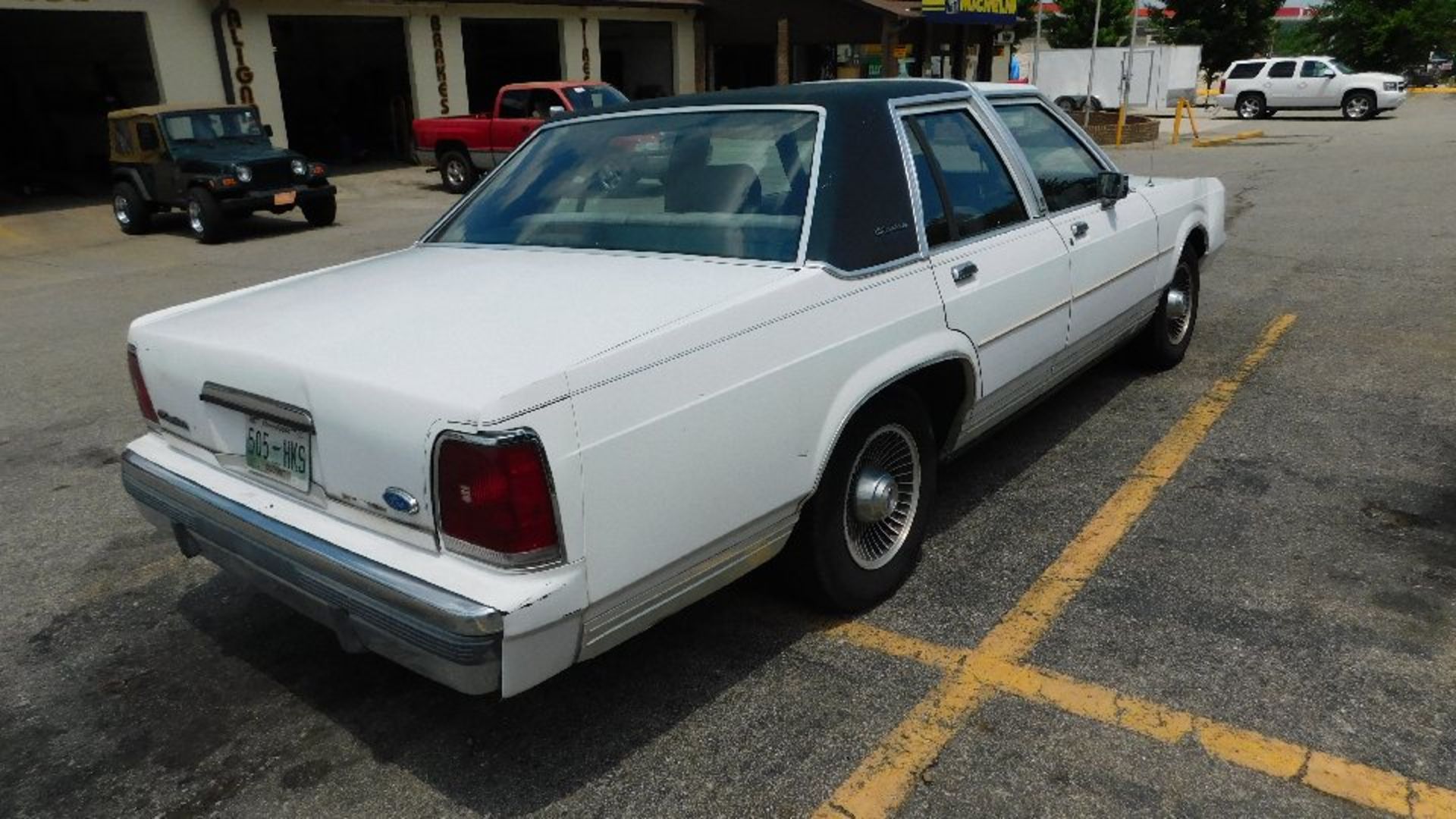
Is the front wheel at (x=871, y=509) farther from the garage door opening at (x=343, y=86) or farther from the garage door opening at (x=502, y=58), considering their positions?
the garage door opening at (x=502, y=58)

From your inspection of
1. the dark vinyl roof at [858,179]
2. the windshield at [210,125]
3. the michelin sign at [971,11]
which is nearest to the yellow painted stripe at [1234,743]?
the dark vinyl roof at [858,179]

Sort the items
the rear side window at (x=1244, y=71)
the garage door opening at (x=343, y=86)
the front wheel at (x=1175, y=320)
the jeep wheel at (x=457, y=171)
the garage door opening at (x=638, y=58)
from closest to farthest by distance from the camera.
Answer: the front wheel at (x=1175, y=320)
the jeep wheel at (x=457, y=171)
the garage door opening at (x=343, y=86)
the garage door opening at (x=638, y=58)
the rear side window at (x=1244, y=71)

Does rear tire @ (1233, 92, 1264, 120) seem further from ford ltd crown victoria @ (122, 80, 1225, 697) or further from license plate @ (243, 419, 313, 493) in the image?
license plate @ (243, 419, 313, 493)

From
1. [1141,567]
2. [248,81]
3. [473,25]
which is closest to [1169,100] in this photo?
[473,25]

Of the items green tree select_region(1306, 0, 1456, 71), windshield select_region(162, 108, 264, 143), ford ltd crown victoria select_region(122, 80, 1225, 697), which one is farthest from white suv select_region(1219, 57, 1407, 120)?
ford ltd crown victoria select_region(122, 80, 1225, 697)

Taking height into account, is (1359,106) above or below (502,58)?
below

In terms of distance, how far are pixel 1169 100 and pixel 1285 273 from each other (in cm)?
3053

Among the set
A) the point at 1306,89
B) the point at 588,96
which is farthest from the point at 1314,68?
the point at 588,96

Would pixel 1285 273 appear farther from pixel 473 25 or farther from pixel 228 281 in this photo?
pixel 473 25

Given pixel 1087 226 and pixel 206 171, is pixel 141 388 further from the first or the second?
pixel 206 171

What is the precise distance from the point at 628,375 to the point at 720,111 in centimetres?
150

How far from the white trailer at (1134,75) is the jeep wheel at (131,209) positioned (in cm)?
2712

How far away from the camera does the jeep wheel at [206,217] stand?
41.1 feet

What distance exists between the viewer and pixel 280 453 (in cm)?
253
